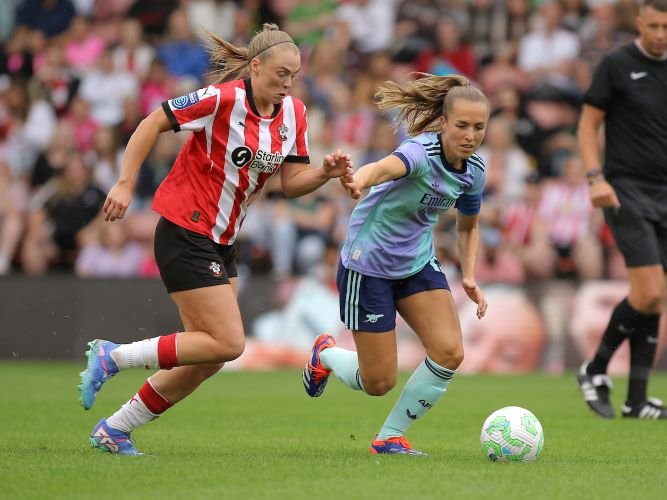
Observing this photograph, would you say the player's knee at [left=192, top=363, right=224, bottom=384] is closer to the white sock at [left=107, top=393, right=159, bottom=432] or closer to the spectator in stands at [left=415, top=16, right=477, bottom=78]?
the white sock at [left=107, top=393, right=159, bottom=432]

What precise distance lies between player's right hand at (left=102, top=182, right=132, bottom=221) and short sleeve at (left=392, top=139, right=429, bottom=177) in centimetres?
141

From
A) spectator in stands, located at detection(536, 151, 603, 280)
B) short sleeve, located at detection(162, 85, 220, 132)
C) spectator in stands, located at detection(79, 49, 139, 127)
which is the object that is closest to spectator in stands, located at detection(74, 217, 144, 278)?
spectator in stands, located at detection(79, 49, 139, 127)

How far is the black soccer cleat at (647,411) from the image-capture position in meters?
8.55

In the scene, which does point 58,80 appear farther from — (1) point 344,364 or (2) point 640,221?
(1) point 344,364

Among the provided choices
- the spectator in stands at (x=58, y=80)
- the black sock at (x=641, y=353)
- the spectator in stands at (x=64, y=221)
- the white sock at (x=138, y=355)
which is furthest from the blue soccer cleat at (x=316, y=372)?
the spectator in stands at (x=58, y=80)

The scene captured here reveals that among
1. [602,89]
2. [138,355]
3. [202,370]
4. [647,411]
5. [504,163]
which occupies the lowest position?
[647,411]

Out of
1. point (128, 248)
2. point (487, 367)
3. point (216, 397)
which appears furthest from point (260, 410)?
point (128, 248)

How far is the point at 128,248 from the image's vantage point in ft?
48.0

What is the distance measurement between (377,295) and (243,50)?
1.55 metres

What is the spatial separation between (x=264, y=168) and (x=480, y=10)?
10564 mm

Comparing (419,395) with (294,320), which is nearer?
(419,395)

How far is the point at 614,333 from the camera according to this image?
875cm

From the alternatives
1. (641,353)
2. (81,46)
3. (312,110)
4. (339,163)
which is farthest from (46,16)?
(339,163)

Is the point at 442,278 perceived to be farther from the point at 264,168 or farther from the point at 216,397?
the point at 216,397
